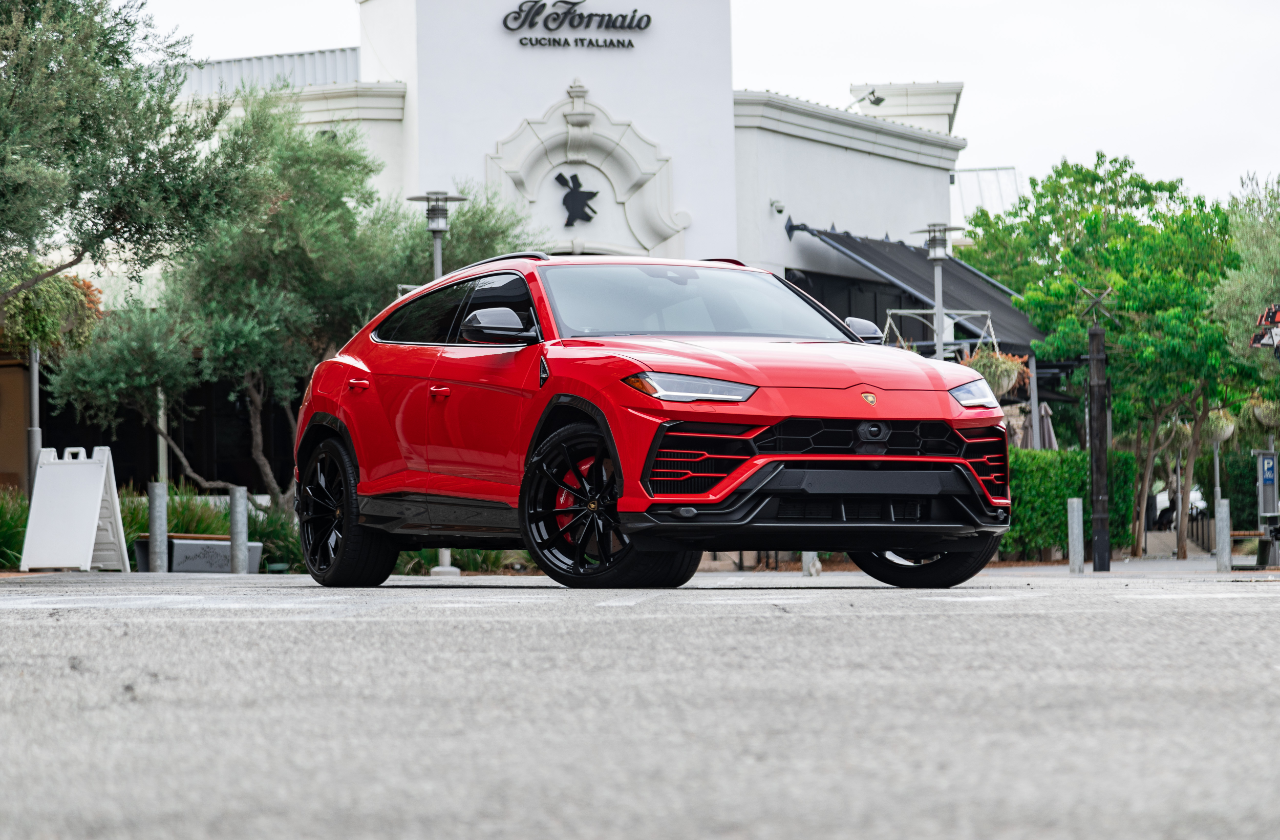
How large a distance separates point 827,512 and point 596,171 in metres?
26.6

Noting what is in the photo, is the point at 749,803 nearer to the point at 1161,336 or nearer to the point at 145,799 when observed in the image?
the point at 145,799

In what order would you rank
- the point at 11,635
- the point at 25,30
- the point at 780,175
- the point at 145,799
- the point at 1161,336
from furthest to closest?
the point at 780,175 < the point at 1161,336 < the point at 25,30 < the point at 11,635 < the point at 145,799

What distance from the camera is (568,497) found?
7496mm

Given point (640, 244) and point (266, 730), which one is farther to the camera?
point (640, 244)

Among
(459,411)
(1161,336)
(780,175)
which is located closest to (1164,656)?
(459,411)

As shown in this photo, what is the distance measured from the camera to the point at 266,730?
3.32 metres

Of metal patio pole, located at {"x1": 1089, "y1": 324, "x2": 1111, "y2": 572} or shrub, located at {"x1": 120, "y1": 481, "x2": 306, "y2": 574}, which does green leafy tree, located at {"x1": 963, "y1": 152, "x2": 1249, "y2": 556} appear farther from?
shrub, located at {"x1": 120, "y1": 481, "x2": 306, "y2": 574}

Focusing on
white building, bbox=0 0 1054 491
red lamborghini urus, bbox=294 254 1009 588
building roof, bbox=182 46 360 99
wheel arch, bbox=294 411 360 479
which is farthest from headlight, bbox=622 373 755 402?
building roof, bbox=182 46 360 99

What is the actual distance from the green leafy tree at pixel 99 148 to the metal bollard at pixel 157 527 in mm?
3317

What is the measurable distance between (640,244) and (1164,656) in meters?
29.0

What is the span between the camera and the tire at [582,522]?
7246mm

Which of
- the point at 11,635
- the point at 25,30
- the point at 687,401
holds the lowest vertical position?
the point at 11,635

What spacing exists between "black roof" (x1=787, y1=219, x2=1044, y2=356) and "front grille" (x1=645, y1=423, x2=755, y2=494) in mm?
25416

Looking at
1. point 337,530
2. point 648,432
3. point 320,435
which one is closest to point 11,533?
point 320,435
